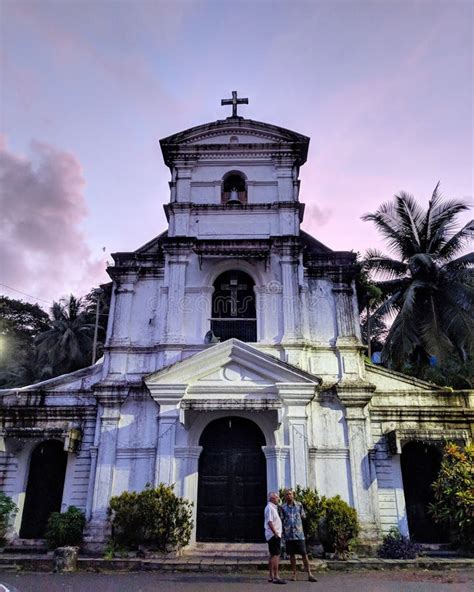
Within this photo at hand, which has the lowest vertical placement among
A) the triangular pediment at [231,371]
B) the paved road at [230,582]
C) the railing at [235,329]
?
the paved road at [230,582]

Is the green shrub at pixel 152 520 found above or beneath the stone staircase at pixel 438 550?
above

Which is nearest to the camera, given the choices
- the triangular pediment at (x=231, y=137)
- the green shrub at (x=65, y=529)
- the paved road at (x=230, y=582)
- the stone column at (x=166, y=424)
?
the paved road at (x=230, y=582)

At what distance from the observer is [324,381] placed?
40.5 feet

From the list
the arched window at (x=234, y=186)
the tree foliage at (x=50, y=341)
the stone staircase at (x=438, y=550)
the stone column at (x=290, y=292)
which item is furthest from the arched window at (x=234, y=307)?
the tree foliage at (x=50, y=341)

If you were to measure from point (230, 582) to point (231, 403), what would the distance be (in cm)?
367

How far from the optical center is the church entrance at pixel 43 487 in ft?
39.0

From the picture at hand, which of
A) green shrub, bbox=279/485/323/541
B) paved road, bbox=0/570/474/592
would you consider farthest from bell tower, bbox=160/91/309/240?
paved road, bbox=0/570/474/592

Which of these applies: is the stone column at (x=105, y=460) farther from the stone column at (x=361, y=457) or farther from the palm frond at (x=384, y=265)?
the palm frond at (x=384, y=265)

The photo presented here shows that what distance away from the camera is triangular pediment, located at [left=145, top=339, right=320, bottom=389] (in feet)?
38.4

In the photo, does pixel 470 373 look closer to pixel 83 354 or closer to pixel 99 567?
pixel 99 567

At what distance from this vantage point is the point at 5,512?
11352 millimetres

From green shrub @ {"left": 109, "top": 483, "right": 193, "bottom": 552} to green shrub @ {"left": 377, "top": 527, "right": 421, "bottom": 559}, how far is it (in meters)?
4.20

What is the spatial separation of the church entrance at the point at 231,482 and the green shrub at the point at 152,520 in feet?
2.40

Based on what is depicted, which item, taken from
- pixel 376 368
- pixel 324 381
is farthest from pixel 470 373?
pixel 324 381
